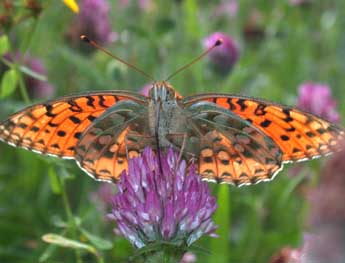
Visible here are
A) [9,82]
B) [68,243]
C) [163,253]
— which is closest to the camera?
[163,253]

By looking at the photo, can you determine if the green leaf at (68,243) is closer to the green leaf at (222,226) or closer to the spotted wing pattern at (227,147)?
the spotted wing pattern at (227,147)

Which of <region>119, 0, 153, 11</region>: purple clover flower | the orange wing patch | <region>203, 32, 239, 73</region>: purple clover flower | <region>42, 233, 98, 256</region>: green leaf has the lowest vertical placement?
<region>42, 233, 98, 256</region>: green leaf

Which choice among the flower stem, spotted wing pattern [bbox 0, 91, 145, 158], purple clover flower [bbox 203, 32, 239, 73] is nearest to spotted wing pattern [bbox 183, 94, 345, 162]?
spotted wing pattern [bbox 0, 91, 145, 158]

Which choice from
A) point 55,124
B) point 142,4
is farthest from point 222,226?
point 142,4

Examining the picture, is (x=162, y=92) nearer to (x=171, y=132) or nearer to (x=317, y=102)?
(x=171, y=132)

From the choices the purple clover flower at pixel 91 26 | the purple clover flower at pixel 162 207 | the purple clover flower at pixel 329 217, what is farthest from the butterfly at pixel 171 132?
the purple clover flower at pixel 91 26

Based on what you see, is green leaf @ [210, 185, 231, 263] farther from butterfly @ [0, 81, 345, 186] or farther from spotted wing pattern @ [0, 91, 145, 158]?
spotted wing pattern @ [0, 91, 145, 158]

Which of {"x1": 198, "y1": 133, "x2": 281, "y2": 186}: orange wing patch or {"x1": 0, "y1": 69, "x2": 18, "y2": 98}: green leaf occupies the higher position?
{"x1": 0, "y1": 69, "x2": 18, "y2": 98}: green leaf

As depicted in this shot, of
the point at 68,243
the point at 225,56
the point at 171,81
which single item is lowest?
the point at 68,243
